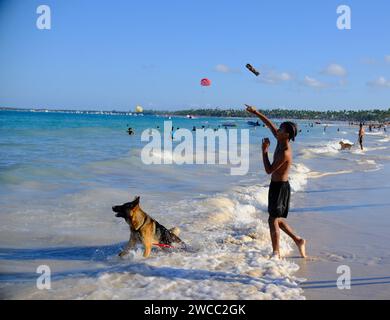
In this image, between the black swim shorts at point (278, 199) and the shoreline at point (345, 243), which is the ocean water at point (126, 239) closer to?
the shoreline at point (345, 243)

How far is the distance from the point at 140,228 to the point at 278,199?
1.94 m

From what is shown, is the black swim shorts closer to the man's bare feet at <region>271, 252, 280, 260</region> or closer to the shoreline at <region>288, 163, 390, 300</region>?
the man's bare feet at <region>271, 252, 280, 260</region>

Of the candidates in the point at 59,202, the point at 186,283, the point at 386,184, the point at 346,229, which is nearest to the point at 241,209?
the point at 346,229

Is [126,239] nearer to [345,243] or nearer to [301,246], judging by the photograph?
[301,246]

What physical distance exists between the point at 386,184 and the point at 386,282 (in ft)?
31.7

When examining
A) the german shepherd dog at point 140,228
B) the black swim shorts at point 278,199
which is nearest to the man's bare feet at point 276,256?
the black swim shorts at point 278,199

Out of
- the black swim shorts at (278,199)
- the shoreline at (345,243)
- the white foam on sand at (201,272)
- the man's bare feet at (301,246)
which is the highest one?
the black swim shorts at (278,199)

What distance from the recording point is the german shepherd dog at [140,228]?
5.71 meters

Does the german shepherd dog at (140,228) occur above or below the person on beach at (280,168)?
below

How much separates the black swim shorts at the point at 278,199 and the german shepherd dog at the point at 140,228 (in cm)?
165

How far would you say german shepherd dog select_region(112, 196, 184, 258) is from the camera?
5707 millimetres

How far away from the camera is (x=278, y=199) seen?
569cm

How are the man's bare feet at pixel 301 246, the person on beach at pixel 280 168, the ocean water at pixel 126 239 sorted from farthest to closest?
the man's bare feet at pixel 301 246 → the person on beach at pixel 280 168 → the ocean water at pixel 126 239

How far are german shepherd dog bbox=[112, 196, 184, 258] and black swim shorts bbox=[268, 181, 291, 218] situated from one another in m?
1.65
